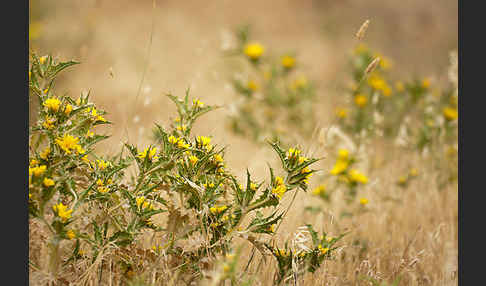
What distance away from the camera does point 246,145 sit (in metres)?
3.78

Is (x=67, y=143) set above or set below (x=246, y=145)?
below

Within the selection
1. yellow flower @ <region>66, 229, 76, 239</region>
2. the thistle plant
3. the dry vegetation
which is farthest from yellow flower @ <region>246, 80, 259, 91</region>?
yellow flower @ <region>66, 229, 76, 239</region>

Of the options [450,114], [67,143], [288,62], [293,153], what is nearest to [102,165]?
[67,143]

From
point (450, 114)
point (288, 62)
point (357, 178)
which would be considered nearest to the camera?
point (357, 178)

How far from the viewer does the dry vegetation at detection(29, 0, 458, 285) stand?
142 cm

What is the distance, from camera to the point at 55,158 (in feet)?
4.40

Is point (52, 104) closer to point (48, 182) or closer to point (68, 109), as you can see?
point (68, 109)

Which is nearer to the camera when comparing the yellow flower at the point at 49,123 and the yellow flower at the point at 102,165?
the yellow flower at the point at 49,123

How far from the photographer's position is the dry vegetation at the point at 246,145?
4.66 feet

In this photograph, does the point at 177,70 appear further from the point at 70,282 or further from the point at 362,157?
the point at 70,282

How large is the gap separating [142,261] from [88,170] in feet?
1.20

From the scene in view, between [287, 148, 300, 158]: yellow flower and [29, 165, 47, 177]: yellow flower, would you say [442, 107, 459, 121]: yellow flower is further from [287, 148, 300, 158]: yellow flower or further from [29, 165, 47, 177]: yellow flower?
[29, 165, 47, 177]: yellow flower

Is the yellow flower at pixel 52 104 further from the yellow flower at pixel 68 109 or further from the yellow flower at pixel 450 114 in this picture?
the yellow flower at pixel 450 114

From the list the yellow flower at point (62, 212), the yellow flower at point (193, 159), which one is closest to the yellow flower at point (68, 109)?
the yellow flower at point (62, 212)
